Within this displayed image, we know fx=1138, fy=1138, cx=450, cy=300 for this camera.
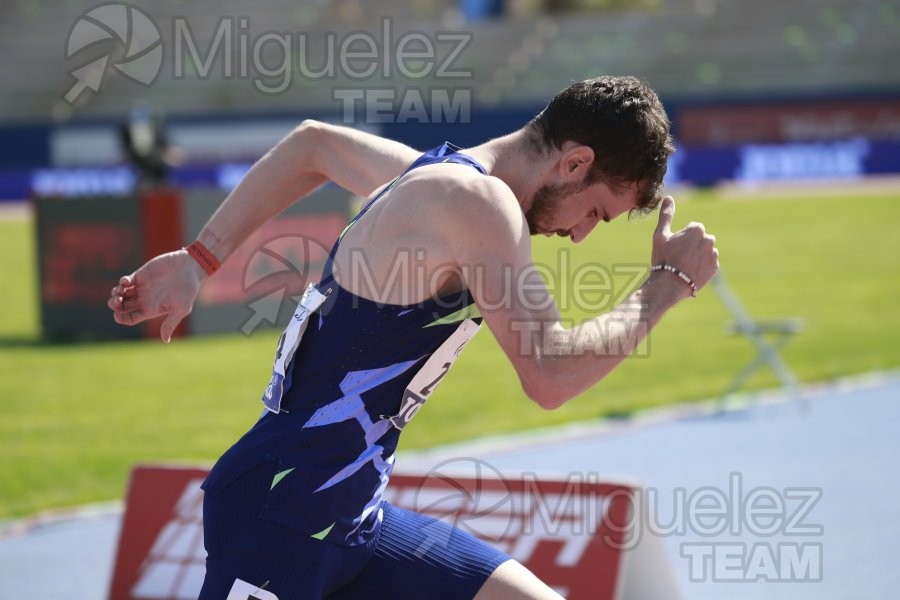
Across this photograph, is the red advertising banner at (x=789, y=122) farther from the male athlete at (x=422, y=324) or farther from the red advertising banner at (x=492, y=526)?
the male athlete at (x=422, y=324)

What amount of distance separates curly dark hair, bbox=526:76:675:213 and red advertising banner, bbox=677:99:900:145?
3282cm

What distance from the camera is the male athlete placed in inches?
94.9

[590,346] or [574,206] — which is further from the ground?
[574,206]

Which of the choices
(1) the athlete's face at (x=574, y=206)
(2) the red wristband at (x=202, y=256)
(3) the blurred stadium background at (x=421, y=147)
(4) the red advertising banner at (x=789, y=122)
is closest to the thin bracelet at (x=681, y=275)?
(1) the athlete's face at (x=574, y=206)

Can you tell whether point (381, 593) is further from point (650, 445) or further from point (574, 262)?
point (574, 262)

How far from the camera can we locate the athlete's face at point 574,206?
2.57 m

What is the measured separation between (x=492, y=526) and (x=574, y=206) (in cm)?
228

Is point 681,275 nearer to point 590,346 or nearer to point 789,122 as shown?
point 590,346

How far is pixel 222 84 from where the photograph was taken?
42250 mm

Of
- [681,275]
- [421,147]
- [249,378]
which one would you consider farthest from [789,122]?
[681,275]

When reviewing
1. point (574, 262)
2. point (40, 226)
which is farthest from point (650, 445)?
point (574, 262)

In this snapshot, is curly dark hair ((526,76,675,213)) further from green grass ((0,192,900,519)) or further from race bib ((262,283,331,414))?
green grass ((0,192,900,519))

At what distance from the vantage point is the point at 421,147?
1378 inches

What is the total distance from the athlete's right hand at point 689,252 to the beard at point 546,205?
0.23 metres
